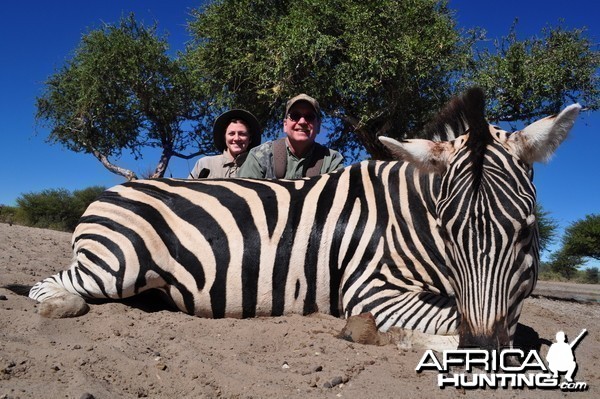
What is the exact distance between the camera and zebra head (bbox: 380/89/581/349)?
7.47 feet

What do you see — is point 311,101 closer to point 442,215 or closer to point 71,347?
point 442,215

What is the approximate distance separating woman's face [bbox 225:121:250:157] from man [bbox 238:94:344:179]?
2.82 feet

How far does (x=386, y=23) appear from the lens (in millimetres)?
11922

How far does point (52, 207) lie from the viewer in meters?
22.4

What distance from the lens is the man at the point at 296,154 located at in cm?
532

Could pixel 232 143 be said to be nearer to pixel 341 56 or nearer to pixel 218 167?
pixel 218 167

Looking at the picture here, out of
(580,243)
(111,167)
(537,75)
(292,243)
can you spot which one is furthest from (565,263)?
(292,243)

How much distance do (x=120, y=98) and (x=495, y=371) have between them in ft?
55.4

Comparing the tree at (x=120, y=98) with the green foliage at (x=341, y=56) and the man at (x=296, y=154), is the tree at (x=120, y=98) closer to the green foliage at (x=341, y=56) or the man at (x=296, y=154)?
the green foliage at (x=341, y=56)

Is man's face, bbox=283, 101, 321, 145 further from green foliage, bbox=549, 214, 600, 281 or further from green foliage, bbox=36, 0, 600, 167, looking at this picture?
green foliage, bbox=549, 214, 600, 281

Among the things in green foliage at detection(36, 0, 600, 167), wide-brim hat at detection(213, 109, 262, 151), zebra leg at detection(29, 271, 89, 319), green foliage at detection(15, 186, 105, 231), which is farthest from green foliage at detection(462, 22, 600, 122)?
green foliage at detection(15, 186, 105, 231)

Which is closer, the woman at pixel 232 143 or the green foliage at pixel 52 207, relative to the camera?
the woman at pixel 232 143

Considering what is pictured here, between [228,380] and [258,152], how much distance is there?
3.58 meters

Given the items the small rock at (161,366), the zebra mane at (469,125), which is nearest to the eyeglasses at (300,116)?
the zebra mane at (469,125)
